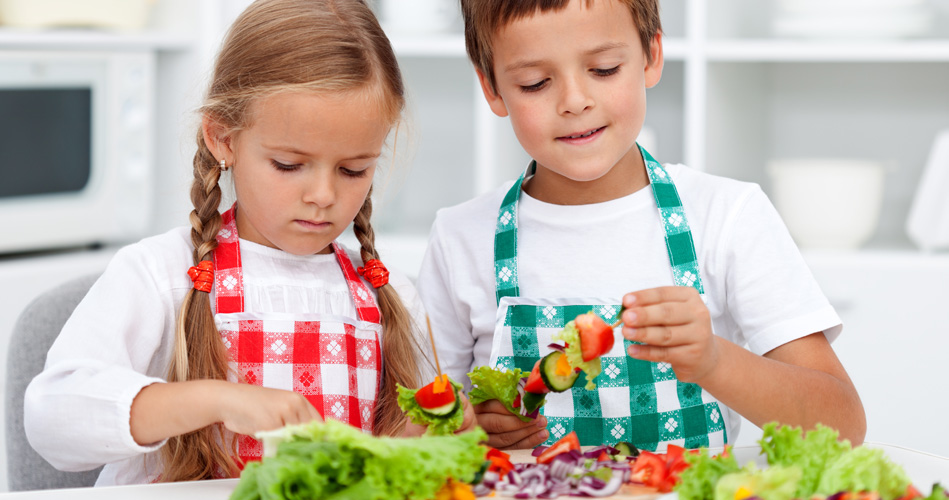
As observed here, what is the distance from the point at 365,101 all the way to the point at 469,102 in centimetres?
183

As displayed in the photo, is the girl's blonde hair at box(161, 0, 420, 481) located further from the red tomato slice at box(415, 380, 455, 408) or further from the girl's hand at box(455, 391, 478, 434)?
the red tomato slice at box(415, 380, 455, 408)

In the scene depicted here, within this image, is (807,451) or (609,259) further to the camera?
(609,259)

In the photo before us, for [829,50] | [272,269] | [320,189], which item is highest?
[829,50]

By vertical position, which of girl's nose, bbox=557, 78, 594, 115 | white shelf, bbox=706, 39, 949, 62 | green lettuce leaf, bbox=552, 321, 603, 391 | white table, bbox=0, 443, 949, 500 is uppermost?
white shelf, bbox=706, 39, 949, 62

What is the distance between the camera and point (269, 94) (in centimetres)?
121

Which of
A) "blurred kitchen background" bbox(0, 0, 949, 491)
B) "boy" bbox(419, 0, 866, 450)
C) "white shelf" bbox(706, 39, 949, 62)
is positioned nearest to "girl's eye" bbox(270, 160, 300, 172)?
"boy" bbox(419, 0, 866, 450)

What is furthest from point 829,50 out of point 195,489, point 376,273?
point 195,489

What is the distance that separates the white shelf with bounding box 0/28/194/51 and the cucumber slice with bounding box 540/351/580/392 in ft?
5.73

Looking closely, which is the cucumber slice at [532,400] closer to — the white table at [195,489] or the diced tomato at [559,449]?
the diced tomato at [559,449]

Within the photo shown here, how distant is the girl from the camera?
1.18 m

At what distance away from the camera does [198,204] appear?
129 centimetres

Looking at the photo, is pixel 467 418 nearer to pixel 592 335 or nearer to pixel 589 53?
pixel 592 335

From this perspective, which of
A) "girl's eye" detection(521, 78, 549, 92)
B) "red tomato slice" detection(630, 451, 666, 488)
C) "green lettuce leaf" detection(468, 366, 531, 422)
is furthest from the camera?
"girl's eye" detection(521, 78, 549, 92)

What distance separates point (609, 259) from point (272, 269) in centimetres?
46
